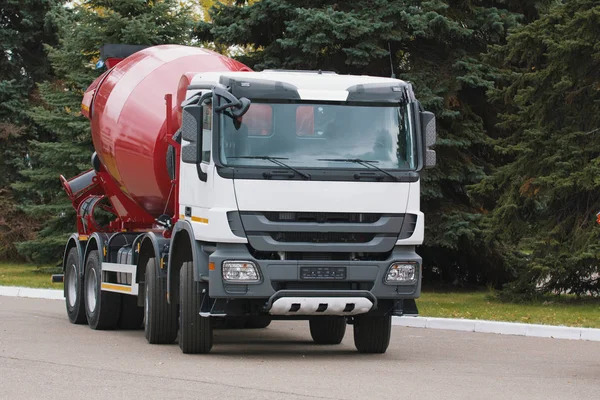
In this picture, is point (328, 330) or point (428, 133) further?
point (328, 330)

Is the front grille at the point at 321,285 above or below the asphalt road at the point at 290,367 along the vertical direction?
above

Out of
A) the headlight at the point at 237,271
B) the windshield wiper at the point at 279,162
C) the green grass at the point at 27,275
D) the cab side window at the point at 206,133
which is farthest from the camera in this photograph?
the green grass at the point at 27,275

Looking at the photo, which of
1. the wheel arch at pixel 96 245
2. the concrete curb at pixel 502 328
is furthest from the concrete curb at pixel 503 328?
the wheel arch at pixel 96 245

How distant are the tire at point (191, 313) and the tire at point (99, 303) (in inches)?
160

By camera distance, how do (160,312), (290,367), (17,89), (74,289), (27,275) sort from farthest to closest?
(17,89)
(27,275)
(74,289)
(160,312)
(290,367)

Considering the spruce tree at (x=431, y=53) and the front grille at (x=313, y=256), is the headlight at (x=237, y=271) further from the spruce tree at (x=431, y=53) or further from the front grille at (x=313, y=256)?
the spruce tree at (x=431, y=53)

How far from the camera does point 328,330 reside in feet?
50.8

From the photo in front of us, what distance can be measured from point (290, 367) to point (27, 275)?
2213 cm

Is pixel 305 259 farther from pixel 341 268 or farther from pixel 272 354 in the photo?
pixel 272 354

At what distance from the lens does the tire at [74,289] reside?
18359mm

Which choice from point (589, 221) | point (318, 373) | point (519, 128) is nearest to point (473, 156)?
point (519, 128)

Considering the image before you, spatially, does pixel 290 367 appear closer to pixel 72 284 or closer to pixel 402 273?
pixel 402 273

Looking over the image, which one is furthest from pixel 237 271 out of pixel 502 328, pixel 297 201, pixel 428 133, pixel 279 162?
pixel 502 328

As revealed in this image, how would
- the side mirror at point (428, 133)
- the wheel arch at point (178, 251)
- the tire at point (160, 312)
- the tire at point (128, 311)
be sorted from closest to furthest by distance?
the side mirror at point (428, 133)
the wheel arch at point (178, 251)
the tire at point (160, 312)
the tire at point (128, 311)
